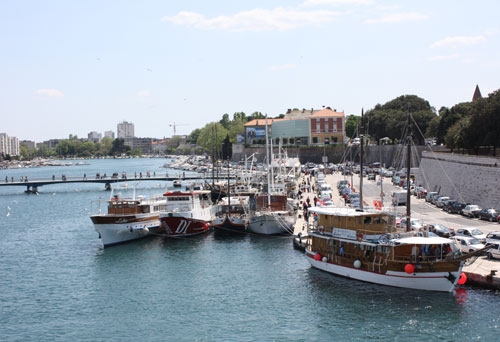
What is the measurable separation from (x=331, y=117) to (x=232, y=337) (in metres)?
103

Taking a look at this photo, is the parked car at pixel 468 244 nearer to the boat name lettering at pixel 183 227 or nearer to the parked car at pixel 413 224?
the parked car at pixel 413 224

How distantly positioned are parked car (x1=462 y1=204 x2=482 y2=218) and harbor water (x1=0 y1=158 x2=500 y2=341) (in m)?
13.1

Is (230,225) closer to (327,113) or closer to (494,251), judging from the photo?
(494,251)

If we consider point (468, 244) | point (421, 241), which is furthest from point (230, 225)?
point (421, 241)

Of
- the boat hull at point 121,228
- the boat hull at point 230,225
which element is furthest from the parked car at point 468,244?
the boat hull at point 121,228

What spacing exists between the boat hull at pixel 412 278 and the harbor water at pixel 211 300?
0.39m

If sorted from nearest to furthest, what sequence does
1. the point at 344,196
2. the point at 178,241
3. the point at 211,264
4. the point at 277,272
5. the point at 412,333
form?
the point at 412,333
the point at 277,272
the point at 211,264
the point at 178,241
the point at 344,196

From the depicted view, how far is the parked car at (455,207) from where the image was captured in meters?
46.1

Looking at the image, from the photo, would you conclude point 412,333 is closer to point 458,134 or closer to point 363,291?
point 363,291

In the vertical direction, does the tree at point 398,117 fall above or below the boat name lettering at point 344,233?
above

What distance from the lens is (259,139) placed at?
144875 millimetres

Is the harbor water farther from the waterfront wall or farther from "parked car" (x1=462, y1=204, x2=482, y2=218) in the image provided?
the waterfront wall

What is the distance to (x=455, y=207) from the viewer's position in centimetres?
4653

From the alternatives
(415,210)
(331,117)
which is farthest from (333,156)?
(415,210)
